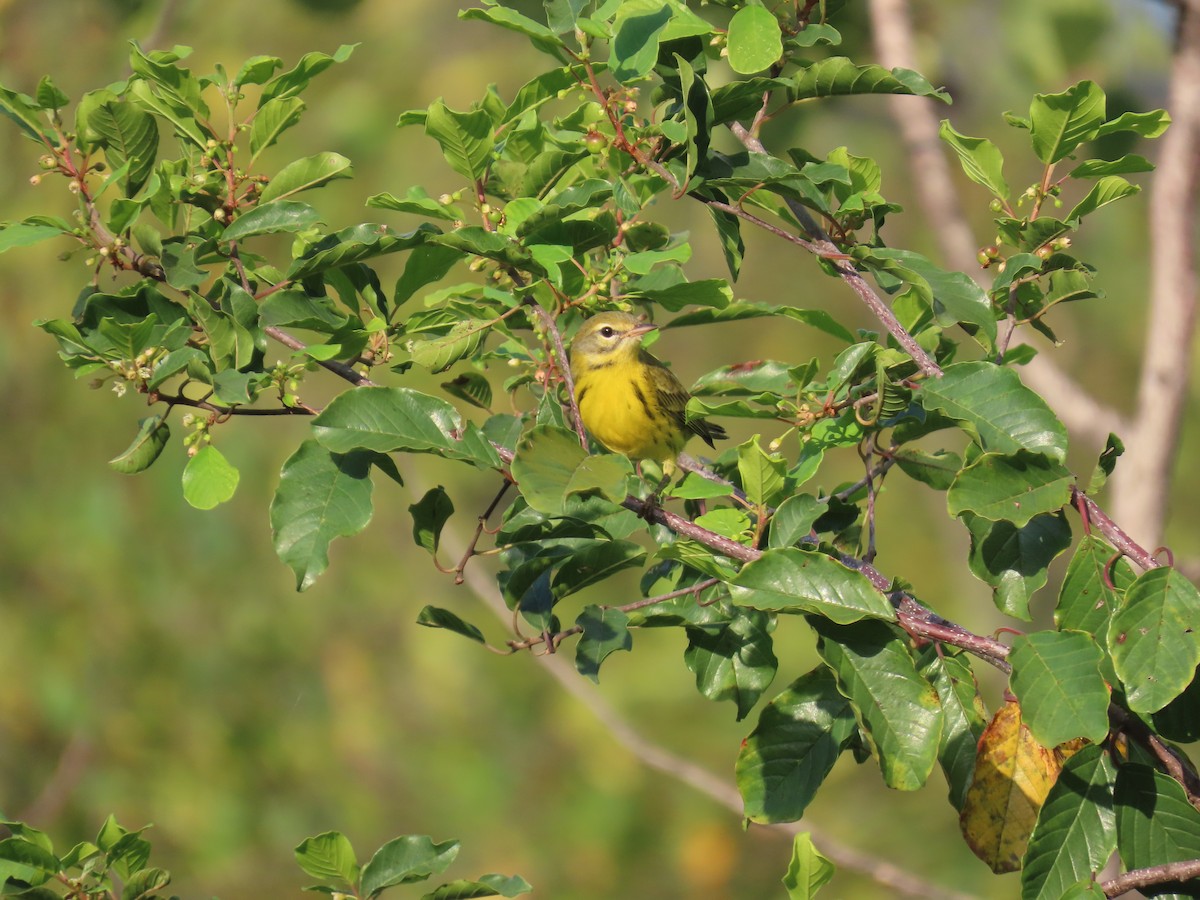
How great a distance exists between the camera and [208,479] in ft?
6.84

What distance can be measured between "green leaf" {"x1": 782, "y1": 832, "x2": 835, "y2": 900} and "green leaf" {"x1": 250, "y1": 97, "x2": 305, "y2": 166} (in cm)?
152

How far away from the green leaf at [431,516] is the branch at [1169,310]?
2659 mm

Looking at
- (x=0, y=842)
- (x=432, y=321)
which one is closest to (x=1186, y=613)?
(x=432, y=321)

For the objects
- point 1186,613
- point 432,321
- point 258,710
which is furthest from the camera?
point 258,710

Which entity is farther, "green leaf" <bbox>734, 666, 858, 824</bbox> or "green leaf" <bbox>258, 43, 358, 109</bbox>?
"green leaf" <bbox>258, 43, 358, 109</bbox>

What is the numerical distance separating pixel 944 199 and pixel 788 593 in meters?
3.31

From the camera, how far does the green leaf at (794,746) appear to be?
205 centimetres

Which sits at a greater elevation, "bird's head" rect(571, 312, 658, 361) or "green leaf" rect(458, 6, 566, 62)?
"green leaf" rect(458, 6, 566, 62)

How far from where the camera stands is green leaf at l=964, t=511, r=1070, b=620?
6.73ft

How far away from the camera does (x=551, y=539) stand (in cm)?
204

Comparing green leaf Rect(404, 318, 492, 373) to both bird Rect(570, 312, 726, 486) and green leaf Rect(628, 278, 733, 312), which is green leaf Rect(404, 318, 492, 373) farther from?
bird Rect(570, 312, 726, 486)

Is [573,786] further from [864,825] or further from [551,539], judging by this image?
[551,539]

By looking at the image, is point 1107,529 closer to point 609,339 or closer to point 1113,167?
point 1113,167

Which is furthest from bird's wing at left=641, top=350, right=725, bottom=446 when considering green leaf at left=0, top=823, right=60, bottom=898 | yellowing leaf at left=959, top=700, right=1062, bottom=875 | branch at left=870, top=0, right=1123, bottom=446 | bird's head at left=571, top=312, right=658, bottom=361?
green leaf at left=0, top=823, right=60, bottom=898
